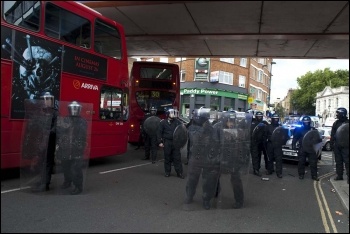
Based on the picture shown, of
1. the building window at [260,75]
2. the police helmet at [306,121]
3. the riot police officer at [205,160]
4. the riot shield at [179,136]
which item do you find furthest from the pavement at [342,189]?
the building window at [260,75]

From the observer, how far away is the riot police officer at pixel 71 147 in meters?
6.22

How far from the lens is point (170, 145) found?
8.57 meters

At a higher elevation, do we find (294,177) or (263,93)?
(263,93)

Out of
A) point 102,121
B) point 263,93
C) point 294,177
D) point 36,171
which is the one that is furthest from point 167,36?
point 263,93

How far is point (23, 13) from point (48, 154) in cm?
259

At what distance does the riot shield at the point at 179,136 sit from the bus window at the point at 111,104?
211 centimetres

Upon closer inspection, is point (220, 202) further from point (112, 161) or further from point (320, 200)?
point (112, 161)

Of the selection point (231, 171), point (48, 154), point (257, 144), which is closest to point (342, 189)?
point (257, 144)

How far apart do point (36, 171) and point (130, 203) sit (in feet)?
5.85

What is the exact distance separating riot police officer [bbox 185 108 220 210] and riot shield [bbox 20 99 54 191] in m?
2.62

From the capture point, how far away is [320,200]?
679 centimetres

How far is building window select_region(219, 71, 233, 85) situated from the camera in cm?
3694

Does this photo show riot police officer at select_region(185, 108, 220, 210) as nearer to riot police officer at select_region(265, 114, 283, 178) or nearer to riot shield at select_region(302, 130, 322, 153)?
riot police officer at select_region(265, 114, 283, 178)

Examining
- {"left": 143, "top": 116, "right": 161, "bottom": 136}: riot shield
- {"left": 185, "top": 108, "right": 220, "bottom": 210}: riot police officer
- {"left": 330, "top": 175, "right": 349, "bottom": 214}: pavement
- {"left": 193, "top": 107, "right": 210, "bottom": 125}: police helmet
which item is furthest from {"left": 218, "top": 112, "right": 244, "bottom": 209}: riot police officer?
{"left": 143, "top": 116, "right": 161, "bottom": 136}: riot shield
